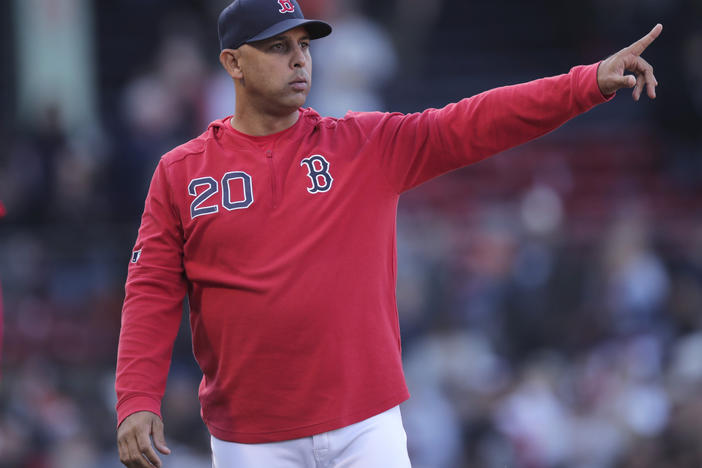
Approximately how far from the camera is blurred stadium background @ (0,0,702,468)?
726cm

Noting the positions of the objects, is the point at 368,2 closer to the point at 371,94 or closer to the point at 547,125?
the point at 371,94

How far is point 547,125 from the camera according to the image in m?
3.30

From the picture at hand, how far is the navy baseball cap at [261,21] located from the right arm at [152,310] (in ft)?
1.67

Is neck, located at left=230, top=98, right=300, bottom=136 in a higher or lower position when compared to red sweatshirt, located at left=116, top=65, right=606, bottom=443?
higher

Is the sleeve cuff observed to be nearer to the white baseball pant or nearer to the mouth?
the white baseball pant

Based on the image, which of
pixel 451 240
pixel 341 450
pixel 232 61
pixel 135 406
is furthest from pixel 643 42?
pixel 451 240

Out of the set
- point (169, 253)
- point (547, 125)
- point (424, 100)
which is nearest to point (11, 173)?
point (424, 100)

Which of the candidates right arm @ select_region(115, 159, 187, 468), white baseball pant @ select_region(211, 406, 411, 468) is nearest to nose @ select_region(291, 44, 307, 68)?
right arm @ select_region(115, 159, 187, 468)

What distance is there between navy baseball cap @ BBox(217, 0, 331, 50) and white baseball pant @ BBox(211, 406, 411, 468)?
1.30m

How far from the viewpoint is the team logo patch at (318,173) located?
3.41m

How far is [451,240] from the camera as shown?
27.9 ft

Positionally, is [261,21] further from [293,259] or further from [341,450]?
[341,450]

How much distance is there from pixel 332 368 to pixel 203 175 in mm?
771

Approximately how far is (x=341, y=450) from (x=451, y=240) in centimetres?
531
